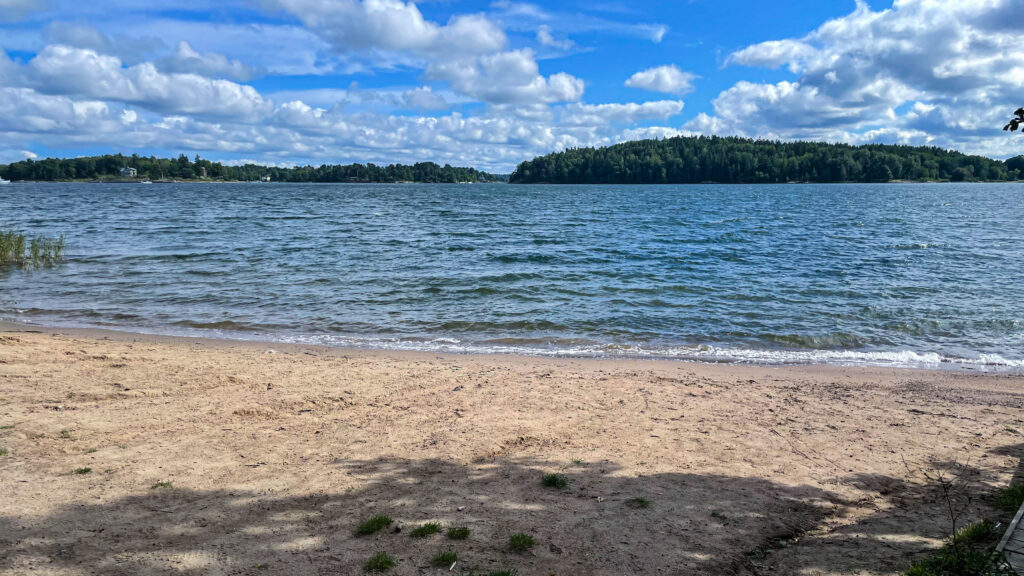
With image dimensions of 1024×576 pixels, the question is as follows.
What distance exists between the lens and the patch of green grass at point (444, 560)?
14.9 feet

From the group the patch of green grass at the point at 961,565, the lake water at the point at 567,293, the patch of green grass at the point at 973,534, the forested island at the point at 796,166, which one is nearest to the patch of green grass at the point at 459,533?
the patch of green grass at the point at 961,565

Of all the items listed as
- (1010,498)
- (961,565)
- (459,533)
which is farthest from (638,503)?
(1010,498)

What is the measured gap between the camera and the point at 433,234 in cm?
3641

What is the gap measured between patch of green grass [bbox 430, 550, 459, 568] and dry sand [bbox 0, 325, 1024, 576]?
98mm

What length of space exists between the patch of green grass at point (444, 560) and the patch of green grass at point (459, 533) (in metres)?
0.27

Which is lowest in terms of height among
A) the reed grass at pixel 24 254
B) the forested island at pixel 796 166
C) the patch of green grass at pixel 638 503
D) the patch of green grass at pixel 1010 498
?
the patch of green grass at pixel 638 503

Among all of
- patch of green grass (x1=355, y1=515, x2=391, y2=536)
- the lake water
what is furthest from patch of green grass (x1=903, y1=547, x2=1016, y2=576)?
the lake water

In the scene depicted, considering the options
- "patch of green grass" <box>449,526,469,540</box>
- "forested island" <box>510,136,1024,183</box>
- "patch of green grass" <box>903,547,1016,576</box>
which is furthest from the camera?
"forested island" <box>510,136,1024,183</box>

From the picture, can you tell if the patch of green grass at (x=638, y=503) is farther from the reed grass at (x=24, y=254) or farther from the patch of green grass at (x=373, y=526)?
the reed grass at (x=24, y=254)

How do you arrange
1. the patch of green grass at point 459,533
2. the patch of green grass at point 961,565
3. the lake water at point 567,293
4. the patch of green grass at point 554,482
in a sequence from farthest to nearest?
the lake water at point 567,293, the patch of green grass at point 554,482, the patch of green grass at point 459,533, the patch of green grass at point 961,565

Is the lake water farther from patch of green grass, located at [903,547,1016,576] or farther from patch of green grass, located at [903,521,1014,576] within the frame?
patch of green grass, located at [903,547,1016,576]

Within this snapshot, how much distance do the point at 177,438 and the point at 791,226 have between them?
44.0m

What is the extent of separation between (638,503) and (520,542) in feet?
4.66

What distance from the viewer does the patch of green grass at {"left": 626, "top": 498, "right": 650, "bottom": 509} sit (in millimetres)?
5625
